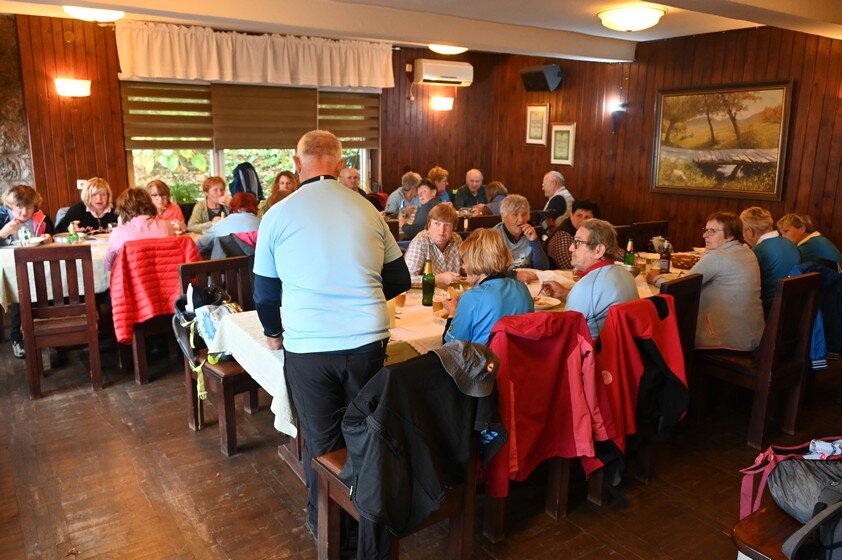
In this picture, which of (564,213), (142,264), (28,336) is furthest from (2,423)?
(564,213)

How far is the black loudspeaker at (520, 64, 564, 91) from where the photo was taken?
7762 mm

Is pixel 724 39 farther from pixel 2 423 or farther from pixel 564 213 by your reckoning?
pixel 2 423

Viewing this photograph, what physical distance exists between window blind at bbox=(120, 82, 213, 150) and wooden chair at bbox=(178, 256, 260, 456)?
375 centimetres

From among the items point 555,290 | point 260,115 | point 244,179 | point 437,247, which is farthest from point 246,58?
point 555,290

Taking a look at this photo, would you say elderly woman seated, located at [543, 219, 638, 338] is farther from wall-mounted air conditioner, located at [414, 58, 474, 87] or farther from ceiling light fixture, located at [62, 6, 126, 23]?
wall-mounted air conditioner, located at [414, 58, 474, 87]

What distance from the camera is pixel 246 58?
675cm

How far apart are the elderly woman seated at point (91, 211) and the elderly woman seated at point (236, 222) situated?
4.06 ft

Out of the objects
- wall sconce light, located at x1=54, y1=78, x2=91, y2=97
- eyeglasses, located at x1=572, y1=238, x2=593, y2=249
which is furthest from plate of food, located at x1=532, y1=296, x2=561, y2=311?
wall sconce light, located at x1=54, y1=78, x2=91, y2=97

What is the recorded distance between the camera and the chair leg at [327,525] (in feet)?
7.02

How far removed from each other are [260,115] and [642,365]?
18.7 feet

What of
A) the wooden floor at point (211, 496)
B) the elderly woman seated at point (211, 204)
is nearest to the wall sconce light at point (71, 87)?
the elderly woman seated at point (211, 204)

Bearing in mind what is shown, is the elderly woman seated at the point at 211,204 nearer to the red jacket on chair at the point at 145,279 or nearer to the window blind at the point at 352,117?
the red jacket on chair at the point at 145,279

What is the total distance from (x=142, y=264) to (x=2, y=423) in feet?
3.71

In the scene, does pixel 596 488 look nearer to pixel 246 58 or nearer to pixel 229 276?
pixel 229 276
